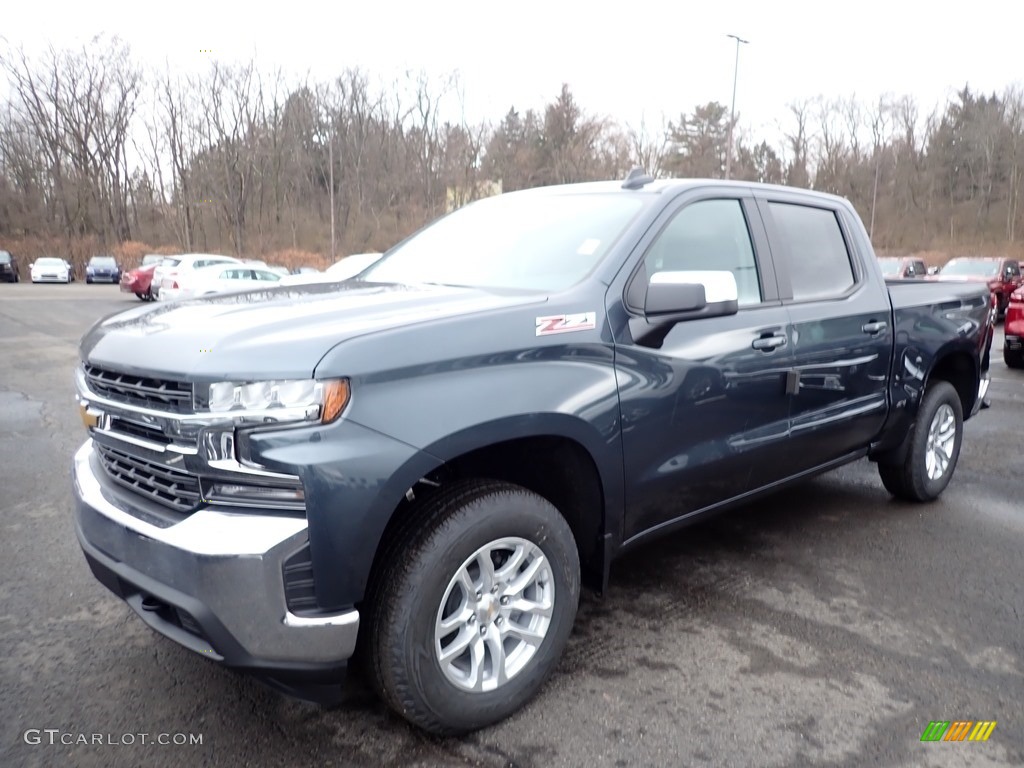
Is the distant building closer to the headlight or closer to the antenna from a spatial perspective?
the antenna

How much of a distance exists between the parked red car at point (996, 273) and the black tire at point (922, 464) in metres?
15.3

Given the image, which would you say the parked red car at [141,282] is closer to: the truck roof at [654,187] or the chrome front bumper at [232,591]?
the truck roof at [654,187]

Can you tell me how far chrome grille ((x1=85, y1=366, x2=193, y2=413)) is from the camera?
7.30 feet

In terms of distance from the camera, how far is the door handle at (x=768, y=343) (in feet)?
11.3

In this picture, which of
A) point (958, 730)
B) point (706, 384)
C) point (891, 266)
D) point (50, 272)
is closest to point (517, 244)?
point (706, 384)

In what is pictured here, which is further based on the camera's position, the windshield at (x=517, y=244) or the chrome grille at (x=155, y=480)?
the windshield at (x=517, y=244)

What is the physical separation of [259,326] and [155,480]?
0.56m

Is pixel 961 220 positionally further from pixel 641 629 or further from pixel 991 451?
pixel 641 629

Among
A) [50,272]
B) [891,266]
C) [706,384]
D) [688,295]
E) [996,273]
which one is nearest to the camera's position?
[688,295]

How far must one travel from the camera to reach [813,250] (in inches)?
161

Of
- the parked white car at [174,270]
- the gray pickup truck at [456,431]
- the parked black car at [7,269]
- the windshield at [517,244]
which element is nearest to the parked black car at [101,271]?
the parked black car at [7,269]

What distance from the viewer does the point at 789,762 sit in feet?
8.06

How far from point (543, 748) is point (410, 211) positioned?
175ft

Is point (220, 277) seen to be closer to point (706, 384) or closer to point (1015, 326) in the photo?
point (1015, 326)
